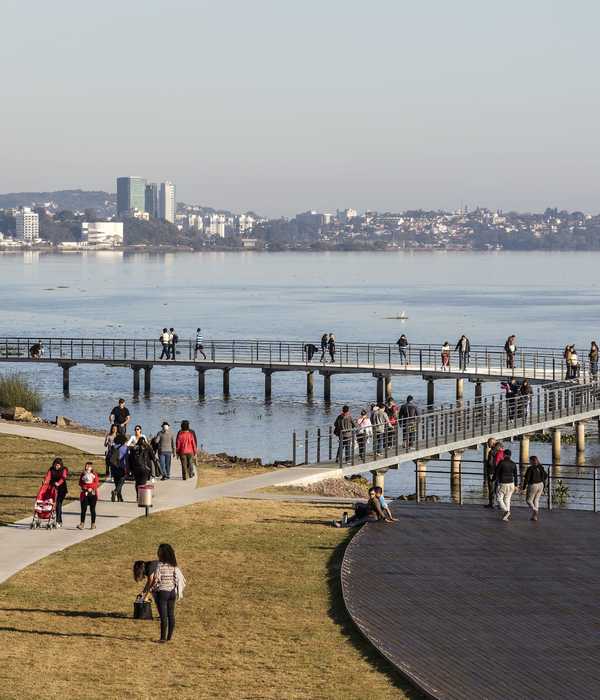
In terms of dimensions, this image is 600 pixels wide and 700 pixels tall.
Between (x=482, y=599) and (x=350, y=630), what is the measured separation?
2728mm

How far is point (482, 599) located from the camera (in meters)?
21.6

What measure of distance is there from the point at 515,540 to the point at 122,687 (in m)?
10.9

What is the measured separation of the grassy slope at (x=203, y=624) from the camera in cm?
1745

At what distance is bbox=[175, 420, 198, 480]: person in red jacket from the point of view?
3238cm

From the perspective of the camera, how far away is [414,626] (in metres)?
19.9

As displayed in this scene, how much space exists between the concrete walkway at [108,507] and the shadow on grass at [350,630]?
4.98 m

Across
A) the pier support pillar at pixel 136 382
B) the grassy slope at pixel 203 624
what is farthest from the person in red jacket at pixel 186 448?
the pier support pillar at pixel 136 382

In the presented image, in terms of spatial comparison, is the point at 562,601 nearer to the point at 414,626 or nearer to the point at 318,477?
the point at 414,626

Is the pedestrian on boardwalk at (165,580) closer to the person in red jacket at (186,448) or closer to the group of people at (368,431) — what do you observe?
the person in red jacket at (186,448)

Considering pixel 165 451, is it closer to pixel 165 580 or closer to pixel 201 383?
pixel 165 580

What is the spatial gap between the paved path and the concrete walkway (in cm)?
427

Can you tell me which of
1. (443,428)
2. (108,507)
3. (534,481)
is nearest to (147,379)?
(443,428)

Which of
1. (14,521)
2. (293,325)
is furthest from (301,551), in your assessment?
(293,325)

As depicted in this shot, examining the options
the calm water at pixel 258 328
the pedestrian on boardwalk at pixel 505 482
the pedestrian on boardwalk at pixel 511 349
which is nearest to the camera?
the pedestrian on boardwalk at pixel 505 482
